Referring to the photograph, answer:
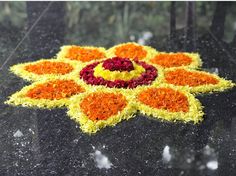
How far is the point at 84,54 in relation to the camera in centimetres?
575

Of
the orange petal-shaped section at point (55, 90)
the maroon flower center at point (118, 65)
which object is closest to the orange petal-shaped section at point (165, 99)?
the maroon flower center at point (118, 65)

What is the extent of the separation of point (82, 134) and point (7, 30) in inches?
142

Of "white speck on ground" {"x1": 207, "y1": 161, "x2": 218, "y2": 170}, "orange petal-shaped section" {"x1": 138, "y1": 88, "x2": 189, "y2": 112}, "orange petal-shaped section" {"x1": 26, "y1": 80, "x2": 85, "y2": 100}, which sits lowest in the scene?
"white speck on ground" {"x1": 207, "y1": 161, "x2": 218, "y2": 170}

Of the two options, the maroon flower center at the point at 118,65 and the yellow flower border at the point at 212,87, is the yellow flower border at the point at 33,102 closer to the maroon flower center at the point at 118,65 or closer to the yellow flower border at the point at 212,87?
the maroon flower center at the point at 118,65

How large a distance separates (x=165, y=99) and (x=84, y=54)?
1774 millimetres

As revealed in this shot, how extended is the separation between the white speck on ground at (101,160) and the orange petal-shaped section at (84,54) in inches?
85.3

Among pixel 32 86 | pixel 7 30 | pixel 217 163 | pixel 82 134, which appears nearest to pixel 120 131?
pixel 82 134

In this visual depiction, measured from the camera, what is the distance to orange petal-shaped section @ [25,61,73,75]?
5.13 meters

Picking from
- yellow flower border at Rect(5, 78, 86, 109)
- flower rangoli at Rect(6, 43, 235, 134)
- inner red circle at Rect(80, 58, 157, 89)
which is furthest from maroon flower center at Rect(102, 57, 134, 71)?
yellow flower border at Rect(5, 78, 86, 109)

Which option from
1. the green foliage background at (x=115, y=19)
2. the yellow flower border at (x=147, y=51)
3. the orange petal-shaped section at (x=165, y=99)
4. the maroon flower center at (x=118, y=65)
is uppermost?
the maroon flower center at (x=118, y=65)

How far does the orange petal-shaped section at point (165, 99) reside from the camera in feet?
14.0

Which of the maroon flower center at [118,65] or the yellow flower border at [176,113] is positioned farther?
the maroon flower center at [118,65]

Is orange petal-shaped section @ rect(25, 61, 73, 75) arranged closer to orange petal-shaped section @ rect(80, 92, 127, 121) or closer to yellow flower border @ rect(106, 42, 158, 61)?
yellow flower border @ rect(106, 42, 158, 61)

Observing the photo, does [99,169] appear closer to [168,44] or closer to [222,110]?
[222,110]
